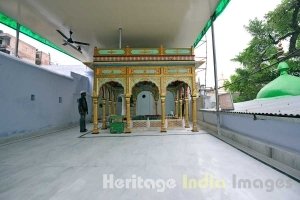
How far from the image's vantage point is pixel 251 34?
62.9 ft

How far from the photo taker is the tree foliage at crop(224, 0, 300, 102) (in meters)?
15.2

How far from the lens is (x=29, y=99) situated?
745 cm

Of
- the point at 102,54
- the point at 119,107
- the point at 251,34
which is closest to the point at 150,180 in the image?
the point at 102,54

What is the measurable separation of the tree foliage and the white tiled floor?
518 inches

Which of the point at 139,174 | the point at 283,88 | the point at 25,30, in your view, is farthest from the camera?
the point at 25,30

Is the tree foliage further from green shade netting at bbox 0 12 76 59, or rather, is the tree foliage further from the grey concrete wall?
green shade netting at bbox 0 12 76 59

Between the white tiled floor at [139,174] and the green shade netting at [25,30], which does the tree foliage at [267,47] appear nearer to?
the white tiled floor at [139,174]

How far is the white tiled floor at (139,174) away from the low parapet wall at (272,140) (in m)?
0.30

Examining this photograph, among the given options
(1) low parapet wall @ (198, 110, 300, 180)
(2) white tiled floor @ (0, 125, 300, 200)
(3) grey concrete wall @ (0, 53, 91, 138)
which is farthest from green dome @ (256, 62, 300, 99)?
(3) grey concrete wall @ (0, 53, 91, 138)

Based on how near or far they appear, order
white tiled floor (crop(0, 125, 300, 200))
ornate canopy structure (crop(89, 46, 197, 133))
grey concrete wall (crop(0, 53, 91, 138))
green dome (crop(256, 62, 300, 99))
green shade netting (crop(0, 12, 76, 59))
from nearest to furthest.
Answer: white tiled floor (crop(0, 125, 300, 200))
grey concrete wall (crop(0, 53, 91, 138))
green dome (crop(256, 62, 300, 99))
ornate canopy structure (crop(89, 46, 197, 133))
green shade netting (crop(0, 12, 76, 59))

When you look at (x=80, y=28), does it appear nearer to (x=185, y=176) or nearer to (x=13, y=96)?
(x=13, y=96)

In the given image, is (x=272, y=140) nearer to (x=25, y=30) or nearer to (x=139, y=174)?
(x=139, y=174)

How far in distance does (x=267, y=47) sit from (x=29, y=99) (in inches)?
811

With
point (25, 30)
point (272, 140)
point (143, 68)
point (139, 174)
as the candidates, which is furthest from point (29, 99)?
point (272, 140)
